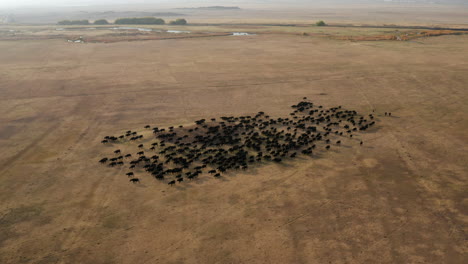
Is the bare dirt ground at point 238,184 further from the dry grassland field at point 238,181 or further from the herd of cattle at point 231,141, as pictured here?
the herd of cattle at point 231,141

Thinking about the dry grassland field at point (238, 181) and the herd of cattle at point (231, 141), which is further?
the herd of cattle at point (231, 141)

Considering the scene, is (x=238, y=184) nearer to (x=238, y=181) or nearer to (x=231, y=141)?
(x=238, y=181)

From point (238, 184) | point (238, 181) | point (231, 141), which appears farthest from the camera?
point (231, 141)

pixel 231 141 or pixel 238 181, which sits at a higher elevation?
pixel 231 141

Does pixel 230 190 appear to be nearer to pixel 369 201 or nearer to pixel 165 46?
pixel 369 201

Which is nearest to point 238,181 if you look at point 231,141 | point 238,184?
point 238,184

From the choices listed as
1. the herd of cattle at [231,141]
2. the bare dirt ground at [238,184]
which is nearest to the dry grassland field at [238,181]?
the bare dirt ground at [238,184]

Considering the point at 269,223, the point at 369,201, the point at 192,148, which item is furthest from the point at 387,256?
the point at 192,148
